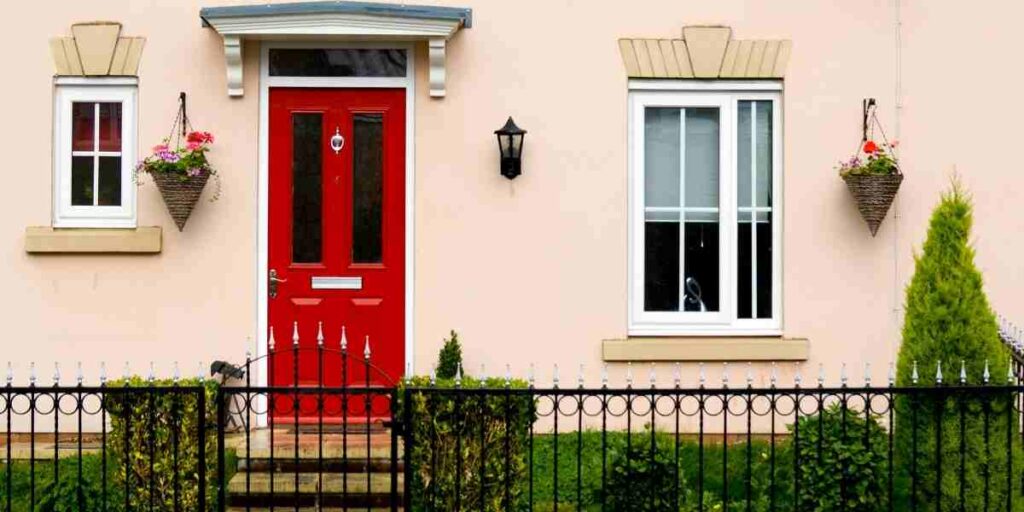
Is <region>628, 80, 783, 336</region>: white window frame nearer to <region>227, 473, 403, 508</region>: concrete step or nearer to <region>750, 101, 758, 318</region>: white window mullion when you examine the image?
<region>750, 101, 758, 318</region>: white window mullion

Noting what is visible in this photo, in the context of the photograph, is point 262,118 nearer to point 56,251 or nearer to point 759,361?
point 56,251

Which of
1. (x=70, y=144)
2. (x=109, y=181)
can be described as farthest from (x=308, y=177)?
(x=70, y=144)

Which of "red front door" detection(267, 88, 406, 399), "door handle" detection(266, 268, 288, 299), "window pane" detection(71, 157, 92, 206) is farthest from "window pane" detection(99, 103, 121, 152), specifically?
"door handle" detection(266, 268, 288, 299)

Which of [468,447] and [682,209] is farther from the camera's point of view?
[682,209]

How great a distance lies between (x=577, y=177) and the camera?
386 inches

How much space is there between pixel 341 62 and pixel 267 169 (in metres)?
1.00

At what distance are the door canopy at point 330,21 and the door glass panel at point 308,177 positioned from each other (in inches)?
28.2

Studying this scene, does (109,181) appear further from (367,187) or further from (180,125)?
(367,187)

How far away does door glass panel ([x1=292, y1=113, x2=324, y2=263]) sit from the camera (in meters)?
9.87

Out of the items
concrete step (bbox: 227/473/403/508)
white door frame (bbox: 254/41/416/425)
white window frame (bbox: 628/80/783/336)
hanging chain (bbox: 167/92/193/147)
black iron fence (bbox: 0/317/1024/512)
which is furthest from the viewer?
white window frame (bbox: 628/80/783/336)

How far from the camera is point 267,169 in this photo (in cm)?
984

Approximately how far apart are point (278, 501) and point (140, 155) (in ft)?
9.78

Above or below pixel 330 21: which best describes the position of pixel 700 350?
below

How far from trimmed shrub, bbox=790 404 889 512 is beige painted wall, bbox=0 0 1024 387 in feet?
6.51
